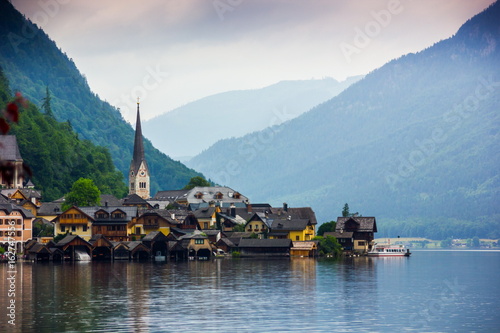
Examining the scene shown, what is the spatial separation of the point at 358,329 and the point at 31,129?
524 feet

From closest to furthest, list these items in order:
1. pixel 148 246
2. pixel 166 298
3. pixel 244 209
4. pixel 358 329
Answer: pixel 358 329 < pixel 166 298 < pixel 148 246 < pixel 244 209

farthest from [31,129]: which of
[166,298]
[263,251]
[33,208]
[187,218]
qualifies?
[166,298]

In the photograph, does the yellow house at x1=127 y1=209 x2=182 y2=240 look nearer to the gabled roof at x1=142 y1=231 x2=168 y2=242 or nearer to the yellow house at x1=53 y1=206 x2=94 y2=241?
the gabled roof at x1=142 y1=231 x2=168 y2=242

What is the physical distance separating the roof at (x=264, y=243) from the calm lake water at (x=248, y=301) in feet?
139

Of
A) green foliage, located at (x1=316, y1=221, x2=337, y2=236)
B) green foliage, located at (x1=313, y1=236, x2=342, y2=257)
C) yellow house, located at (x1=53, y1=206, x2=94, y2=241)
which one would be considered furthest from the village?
green foliage, located at (x1=316, y1=221, x2=337, y2=236)

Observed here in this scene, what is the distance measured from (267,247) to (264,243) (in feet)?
3.14

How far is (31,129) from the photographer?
195 m

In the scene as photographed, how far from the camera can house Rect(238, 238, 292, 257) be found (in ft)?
461

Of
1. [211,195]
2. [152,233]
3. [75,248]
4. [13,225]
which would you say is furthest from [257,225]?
[13,225]

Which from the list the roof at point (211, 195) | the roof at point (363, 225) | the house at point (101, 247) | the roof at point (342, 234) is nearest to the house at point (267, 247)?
the roof at point (342, 234)

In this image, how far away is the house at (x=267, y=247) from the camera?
140500mm

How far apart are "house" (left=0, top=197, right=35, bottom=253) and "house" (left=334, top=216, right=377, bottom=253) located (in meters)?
58.0

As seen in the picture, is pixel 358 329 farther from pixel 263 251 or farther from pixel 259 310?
pixel 263 251

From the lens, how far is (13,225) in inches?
5044
